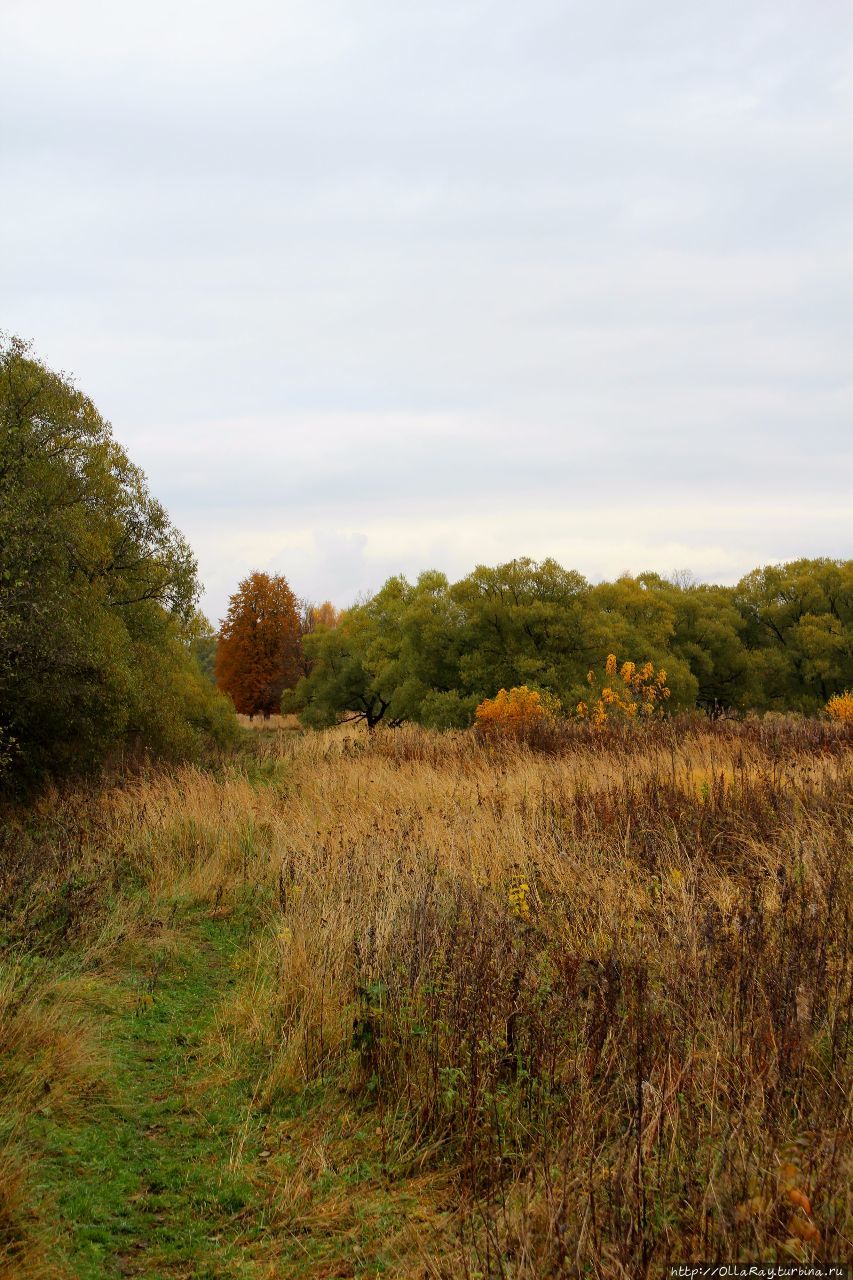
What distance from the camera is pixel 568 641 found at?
33000mm

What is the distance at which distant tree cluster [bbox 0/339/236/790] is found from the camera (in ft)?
46.2

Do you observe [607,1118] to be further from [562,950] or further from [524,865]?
[524,865]

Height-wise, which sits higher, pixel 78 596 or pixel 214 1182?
pixel 78 596

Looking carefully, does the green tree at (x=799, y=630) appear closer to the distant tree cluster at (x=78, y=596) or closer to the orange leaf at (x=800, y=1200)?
the distant tree cluster at (x=78, y=596)

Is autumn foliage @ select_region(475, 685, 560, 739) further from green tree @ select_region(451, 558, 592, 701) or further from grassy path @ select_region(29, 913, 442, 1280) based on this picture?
grassy path @ select_region(29, 913, 442, 1280)

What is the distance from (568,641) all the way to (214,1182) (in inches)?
1175

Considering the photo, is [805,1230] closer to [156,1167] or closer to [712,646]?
[156,1167]

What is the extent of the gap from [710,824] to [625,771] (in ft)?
7.69

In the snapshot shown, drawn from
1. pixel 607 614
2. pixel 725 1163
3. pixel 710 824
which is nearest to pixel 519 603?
pixel 607 614

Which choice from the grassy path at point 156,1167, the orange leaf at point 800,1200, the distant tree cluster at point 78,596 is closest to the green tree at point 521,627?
the distant tree cluster at point 78,596

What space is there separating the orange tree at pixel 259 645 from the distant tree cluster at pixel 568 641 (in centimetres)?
175

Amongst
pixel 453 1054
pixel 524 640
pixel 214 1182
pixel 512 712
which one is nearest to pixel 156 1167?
pixel 214 1182

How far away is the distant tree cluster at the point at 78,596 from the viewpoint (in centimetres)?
1409

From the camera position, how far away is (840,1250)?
260 centimetres
